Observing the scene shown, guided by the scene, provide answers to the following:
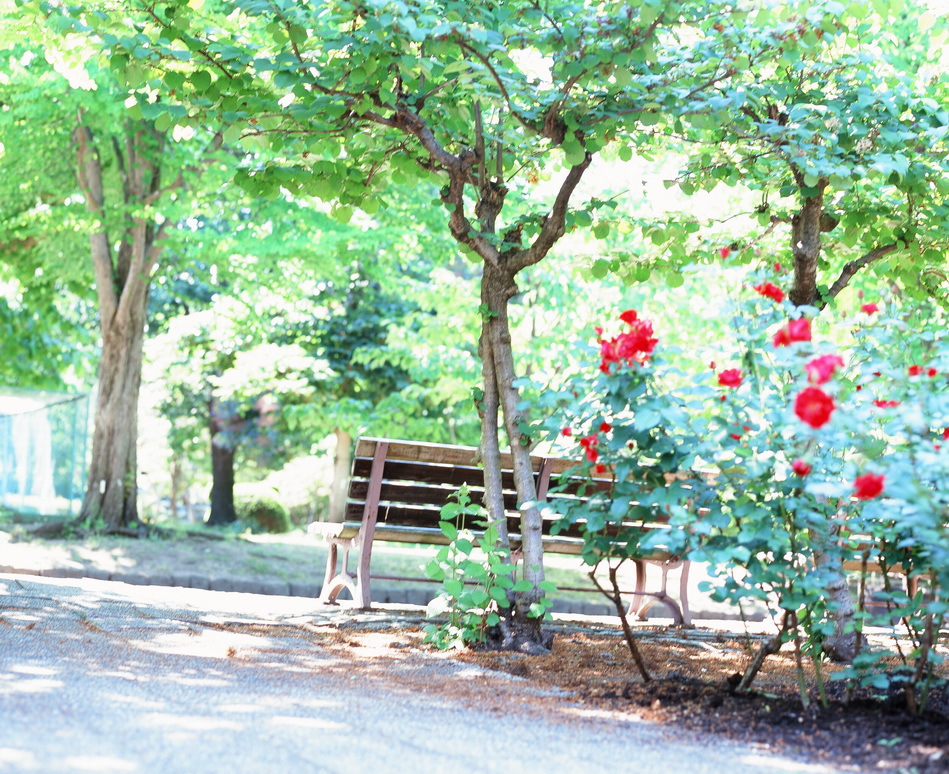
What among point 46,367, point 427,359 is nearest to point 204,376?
point 46,367

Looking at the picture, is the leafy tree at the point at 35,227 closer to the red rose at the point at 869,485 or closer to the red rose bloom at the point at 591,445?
the red rose bloom at the point at 591,445

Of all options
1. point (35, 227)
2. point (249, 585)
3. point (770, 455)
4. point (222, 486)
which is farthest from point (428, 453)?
point (222, 486)

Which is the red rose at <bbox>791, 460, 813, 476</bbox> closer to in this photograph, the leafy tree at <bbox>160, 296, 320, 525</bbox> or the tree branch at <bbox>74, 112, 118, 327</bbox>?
the tree branch at <bbox>74, 112, 118, 327</bbox>

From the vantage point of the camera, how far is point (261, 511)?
70.6 ft

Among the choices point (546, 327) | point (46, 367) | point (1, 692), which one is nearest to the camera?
point (1, 692)

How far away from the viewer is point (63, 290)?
16984 millimetres

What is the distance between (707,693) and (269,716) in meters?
1.77

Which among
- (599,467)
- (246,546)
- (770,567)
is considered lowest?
(246,546)

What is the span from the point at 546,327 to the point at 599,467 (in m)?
11.0

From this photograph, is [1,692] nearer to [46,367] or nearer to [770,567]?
[770,567]

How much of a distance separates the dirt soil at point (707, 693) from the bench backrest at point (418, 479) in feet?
2.24

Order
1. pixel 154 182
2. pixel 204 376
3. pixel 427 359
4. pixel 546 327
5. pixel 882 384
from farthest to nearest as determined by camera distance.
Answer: pixel 204 376, pixel 546 327, pixel 427 359, pixel 154 182, pixel 882 384

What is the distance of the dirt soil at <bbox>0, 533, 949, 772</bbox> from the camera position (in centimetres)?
340

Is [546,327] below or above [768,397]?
above
